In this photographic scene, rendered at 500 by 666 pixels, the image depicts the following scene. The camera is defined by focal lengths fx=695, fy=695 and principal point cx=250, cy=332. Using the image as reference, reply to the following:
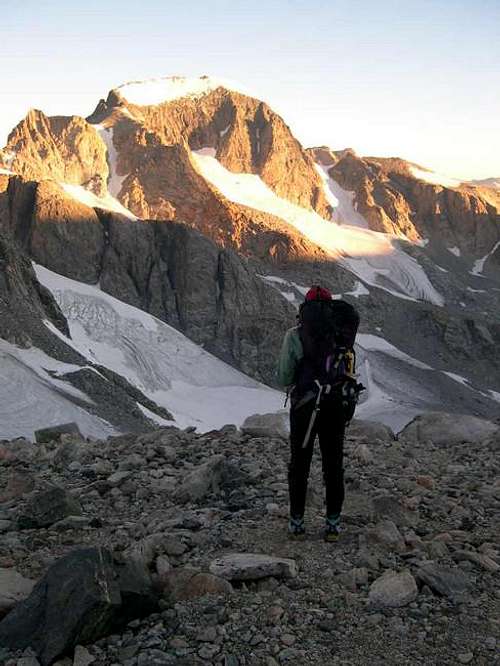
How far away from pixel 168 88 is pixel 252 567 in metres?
160

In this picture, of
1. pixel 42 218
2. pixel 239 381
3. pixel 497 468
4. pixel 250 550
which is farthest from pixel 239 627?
pixel 42 218

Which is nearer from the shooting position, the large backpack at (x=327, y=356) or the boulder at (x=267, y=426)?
the large backpack at (x=327, y=356)

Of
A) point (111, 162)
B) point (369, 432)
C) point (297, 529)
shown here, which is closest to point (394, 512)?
point (297, 529)

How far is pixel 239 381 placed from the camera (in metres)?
69.2

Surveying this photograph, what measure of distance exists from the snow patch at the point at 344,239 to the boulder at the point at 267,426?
105824 mm

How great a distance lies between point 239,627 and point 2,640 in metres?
1.42

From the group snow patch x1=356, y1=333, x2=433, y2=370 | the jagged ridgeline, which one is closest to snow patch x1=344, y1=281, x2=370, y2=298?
the jagged ridgeline

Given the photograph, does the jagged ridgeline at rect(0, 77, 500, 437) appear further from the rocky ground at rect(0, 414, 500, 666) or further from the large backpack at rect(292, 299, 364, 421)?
the large backpack at rect(292, 299, 364, 421)

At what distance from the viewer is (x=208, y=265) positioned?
85562 millimetres

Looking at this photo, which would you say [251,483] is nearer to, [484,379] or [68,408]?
[68,408]

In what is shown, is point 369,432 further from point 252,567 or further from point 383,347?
point 383,347

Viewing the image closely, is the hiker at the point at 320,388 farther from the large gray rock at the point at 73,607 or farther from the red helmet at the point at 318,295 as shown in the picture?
the large gray rock at the point at 73,607

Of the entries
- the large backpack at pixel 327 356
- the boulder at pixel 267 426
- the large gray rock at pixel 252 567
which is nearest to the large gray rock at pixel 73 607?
the large gray rock at pixel 252 567

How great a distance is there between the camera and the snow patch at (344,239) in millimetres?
126250
